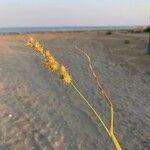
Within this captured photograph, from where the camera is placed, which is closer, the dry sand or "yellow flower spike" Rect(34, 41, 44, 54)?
"yellow flower spike" Rect(34, 41, 44, 54)

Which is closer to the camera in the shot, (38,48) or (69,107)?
(38,48)

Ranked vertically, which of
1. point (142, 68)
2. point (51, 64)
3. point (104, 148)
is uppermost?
point (51, 64)

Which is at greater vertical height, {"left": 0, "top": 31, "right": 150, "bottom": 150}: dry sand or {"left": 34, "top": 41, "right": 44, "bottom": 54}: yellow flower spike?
{"left": 34, "top": 41, "right": 44, "bottom": 54}: yellow flower spike

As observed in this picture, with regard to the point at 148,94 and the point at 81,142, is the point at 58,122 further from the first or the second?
the point at 148,94

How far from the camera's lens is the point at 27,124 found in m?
7.69

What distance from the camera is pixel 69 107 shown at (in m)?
8.97

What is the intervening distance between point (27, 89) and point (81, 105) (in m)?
2.12

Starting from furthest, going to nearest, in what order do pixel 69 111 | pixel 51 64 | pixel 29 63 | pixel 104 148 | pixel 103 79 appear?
pixel 29 63, pixel 103 79, pixel 69 111, pixel 104 148, pixel 51 64

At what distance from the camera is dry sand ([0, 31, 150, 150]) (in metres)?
6.80

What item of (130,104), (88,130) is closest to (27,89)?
(130,104)

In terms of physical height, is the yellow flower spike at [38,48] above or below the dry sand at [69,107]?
above

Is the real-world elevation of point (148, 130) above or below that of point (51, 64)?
below

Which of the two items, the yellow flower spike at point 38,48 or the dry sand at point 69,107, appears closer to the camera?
the yellow flower spike at point 38,48

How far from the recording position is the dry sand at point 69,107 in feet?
22.3
